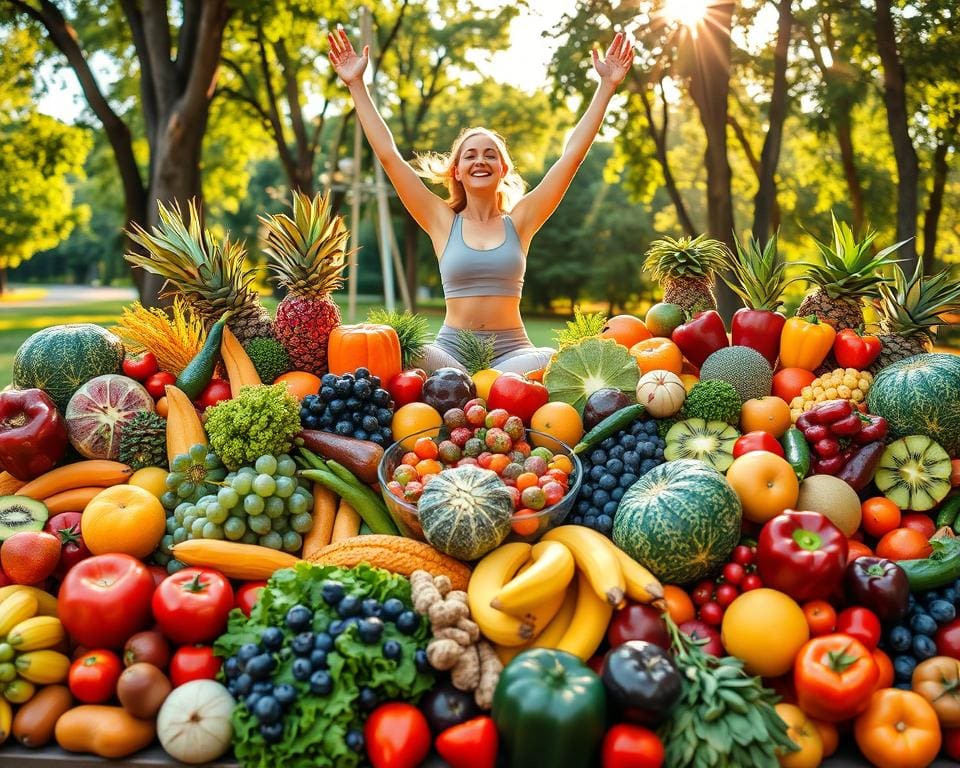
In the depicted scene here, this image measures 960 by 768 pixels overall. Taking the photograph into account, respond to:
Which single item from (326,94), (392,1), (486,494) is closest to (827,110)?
(392,1)

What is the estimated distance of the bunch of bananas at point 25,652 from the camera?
8.77 ft

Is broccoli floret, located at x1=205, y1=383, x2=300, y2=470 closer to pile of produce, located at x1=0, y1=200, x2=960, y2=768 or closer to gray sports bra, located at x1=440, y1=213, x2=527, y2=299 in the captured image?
pile of produce, located at x1=0, y1=200, x2=960, y2=768

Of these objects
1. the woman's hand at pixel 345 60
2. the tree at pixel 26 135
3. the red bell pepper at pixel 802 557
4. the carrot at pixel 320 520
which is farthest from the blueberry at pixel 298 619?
the tree at pixel 26 135

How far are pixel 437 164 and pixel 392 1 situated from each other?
18218mm

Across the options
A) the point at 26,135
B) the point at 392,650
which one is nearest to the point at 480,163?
the point at 392,650

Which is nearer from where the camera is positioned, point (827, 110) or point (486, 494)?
point (486, 494)

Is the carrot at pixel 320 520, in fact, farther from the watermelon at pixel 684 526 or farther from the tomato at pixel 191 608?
the watermelon at pixel 684 526

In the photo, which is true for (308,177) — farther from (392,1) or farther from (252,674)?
(252,674)

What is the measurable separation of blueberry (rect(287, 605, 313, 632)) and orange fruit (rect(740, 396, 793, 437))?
2379 millimetres

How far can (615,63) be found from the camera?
16.8ft

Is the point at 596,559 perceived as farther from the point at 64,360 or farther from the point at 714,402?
the point at 64,360

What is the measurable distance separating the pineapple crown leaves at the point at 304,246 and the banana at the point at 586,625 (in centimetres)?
227

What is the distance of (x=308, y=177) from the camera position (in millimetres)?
22484

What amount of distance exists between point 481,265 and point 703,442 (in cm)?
257
